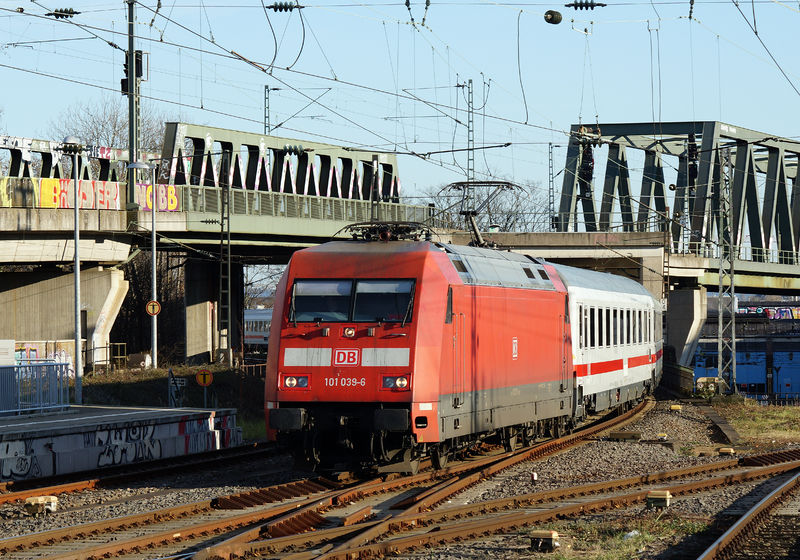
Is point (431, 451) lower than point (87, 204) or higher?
lower

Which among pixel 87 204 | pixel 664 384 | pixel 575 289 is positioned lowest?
pixel 664 384

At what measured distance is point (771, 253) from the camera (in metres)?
64.2

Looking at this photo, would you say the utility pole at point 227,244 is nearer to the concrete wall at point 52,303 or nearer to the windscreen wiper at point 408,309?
the concrete wall at point 52,303

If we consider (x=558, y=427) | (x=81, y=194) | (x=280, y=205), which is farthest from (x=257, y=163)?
(x=558, y=427)

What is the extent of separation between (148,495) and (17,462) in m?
3.33

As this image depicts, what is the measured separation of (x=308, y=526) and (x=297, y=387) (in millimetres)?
3549

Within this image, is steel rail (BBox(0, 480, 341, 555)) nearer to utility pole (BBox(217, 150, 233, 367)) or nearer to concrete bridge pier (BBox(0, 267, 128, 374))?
utility pole (BBox(217, 150, 233, 367))

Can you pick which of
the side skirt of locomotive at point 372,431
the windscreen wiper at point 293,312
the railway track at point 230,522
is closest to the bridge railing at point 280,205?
the side skirt of locomotive at point 372,431

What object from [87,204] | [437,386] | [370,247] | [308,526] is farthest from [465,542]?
[87,204]

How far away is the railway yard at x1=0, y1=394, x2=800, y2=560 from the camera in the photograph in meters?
11.2

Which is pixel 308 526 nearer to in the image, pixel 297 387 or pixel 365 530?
pixel 365 530

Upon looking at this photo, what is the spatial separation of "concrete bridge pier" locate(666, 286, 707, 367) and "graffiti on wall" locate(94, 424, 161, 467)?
38.6 metres

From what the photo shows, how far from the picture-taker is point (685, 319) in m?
56.2

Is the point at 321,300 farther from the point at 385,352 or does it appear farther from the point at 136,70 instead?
the point at 136,70
